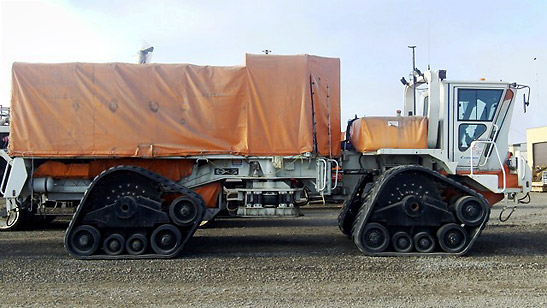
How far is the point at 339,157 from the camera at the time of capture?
8.44 meters

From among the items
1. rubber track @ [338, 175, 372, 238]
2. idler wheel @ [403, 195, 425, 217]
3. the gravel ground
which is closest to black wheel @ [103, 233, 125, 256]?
the gravel ground

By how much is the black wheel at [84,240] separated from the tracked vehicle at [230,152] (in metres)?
0.02

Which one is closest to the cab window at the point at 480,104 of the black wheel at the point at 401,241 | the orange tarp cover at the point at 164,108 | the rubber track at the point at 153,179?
the black wheel at the point at 401,241

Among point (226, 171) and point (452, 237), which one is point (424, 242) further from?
point (226, 171)

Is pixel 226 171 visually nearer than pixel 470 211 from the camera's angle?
No

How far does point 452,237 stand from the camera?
776 cm

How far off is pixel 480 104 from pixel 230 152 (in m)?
4.41

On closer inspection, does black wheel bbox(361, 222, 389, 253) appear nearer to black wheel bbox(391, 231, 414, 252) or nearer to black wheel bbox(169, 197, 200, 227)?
black wheel bbox(391, 231, 414, 252)

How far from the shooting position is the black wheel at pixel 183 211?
7652 millimetres

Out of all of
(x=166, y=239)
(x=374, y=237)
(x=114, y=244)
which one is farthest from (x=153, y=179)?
(x=374, y=237)

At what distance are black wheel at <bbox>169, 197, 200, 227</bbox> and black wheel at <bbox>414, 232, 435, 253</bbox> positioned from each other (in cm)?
356

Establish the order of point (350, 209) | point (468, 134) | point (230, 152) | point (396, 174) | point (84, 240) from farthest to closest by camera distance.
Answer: point (350, 209) < point (468, 134) < point (230, 152) < point (396, 174) < point (84, 240)

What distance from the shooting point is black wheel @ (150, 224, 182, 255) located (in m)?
7.65

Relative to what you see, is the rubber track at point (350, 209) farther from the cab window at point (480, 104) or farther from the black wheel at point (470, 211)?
the cab window at point (480, 104)
